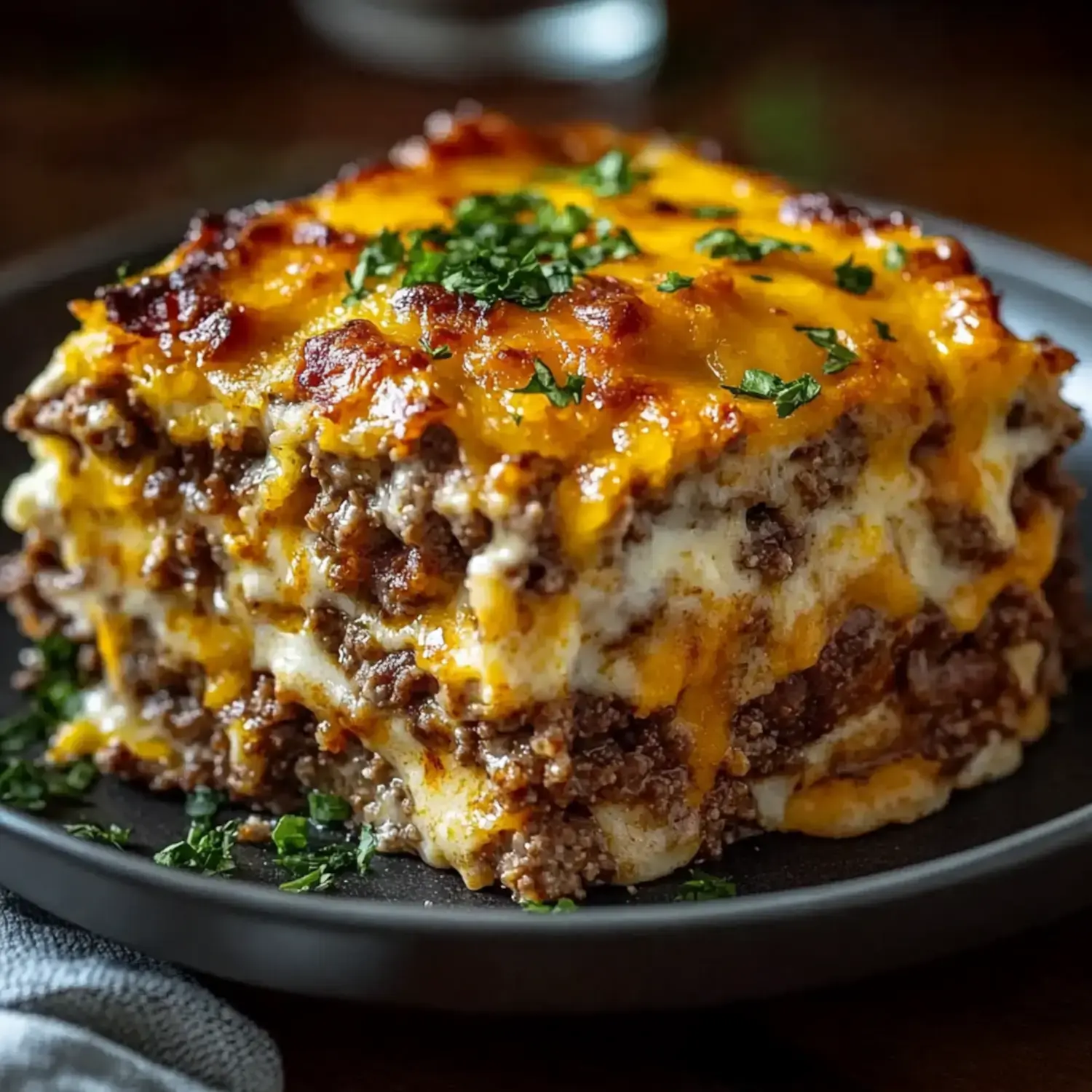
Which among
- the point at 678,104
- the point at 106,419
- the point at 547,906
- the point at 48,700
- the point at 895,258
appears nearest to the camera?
the point at 547,906

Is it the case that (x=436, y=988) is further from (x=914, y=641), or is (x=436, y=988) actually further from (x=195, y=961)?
(x=914, y=641)

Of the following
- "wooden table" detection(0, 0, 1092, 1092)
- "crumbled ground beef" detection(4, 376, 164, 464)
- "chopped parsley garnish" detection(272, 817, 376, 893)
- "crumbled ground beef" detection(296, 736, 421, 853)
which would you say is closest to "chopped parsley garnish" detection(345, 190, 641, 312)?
"crumbled ground beef" detection(4, 376, 164, 464)

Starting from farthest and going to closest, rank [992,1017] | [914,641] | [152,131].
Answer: [152,131] < [914,641] < [992,1017]

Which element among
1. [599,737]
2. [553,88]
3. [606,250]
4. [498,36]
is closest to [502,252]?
[606,250]

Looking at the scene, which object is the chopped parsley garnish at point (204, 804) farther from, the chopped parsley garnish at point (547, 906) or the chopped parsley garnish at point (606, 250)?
the chopped parsley garnish at point (606, 250)

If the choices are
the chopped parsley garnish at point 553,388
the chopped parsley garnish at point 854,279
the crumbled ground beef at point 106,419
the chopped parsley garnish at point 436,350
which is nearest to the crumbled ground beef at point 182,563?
the crumbled ground beef at point 106,419

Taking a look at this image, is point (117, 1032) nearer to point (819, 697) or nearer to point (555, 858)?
point (555, 858)

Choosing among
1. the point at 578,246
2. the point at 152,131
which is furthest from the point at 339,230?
the point at 152,131

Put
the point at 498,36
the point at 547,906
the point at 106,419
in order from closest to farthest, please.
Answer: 1. the point at 547,906
2. the point at 106,419
3. the point at 498,36
